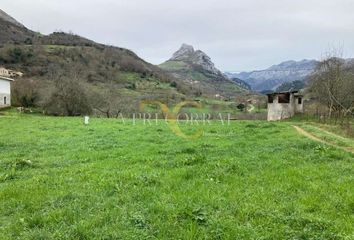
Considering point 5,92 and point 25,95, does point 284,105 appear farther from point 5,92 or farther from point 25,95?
point 5,92

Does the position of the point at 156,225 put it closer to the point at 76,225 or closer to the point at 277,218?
the point at 76,225

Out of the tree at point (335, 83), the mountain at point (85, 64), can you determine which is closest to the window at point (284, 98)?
the tree at point (335, 83)

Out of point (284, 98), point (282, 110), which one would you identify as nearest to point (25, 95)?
point (282, 110)

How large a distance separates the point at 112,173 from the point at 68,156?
4791mm

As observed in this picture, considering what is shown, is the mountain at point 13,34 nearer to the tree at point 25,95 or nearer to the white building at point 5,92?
the tree at point 25,95

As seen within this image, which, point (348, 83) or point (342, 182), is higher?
point (348, 83)

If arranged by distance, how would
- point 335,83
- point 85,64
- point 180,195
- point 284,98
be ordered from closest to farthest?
1. point 180,195
2. point 335,83
3. point 284,98
4. point 85,64

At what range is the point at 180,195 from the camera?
32.7 ft

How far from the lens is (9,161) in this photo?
1539 centimetres

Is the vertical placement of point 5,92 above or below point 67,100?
above

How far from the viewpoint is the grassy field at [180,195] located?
7.72 metres

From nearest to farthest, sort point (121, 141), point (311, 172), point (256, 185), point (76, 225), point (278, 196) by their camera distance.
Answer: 1. point (76, 225)
2. point (278, 196)
3. point (256, 185)
4. point (311, 172)
5. point (121, 141)

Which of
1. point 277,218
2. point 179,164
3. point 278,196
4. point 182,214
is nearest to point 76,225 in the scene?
point 182,214

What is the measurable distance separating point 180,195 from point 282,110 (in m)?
49.1
